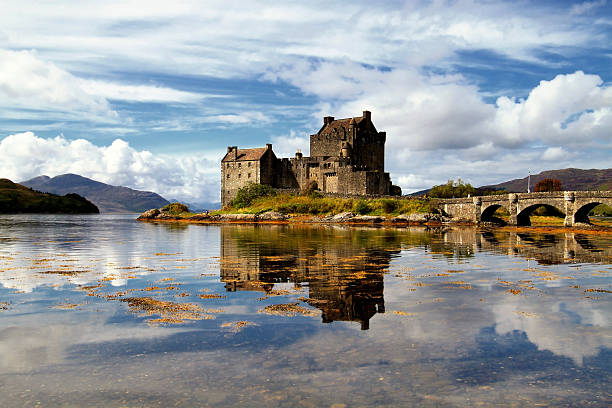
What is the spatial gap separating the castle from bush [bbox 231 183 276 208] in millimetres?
2714

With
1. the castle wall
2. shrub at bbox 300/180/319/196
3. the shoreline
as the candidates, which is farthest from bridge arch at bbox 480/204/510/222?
the castle wall

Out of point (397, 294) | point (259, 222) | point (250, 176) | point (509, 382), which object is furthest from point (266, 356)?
point (250, 176)

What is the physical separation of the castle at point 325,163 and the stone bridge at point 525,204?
790 inches

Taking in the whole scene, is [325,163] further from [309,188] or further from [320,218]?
[320,218]

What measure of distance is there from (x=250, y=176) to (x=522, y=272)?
89.0m

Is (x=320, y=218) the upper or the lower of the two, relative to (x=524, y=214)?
lower

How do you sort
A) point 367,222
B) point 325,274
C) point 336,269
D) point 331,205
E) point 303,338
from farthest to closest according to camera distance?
point 331,205
point 367,222
point 336,269
point 325,274
point 303,338

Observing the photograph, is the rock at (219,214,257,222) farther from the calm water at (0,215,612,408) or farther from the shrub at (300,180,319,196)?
the calm water at (0,215,612,408)

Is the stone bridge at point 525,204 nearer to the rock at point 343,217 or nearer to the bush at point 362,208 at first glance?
the bush at point 362,208

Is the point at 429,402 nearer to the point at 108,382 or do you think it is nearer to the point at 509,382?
the point at 509,382

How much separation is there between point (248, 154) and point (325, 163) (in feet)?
61.6

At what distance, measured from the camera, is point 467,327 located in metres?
11.9

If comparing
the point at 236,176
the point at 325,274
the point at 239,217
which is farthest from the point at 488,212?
the point at 325,274

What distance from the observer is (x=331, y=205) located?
9225cm
